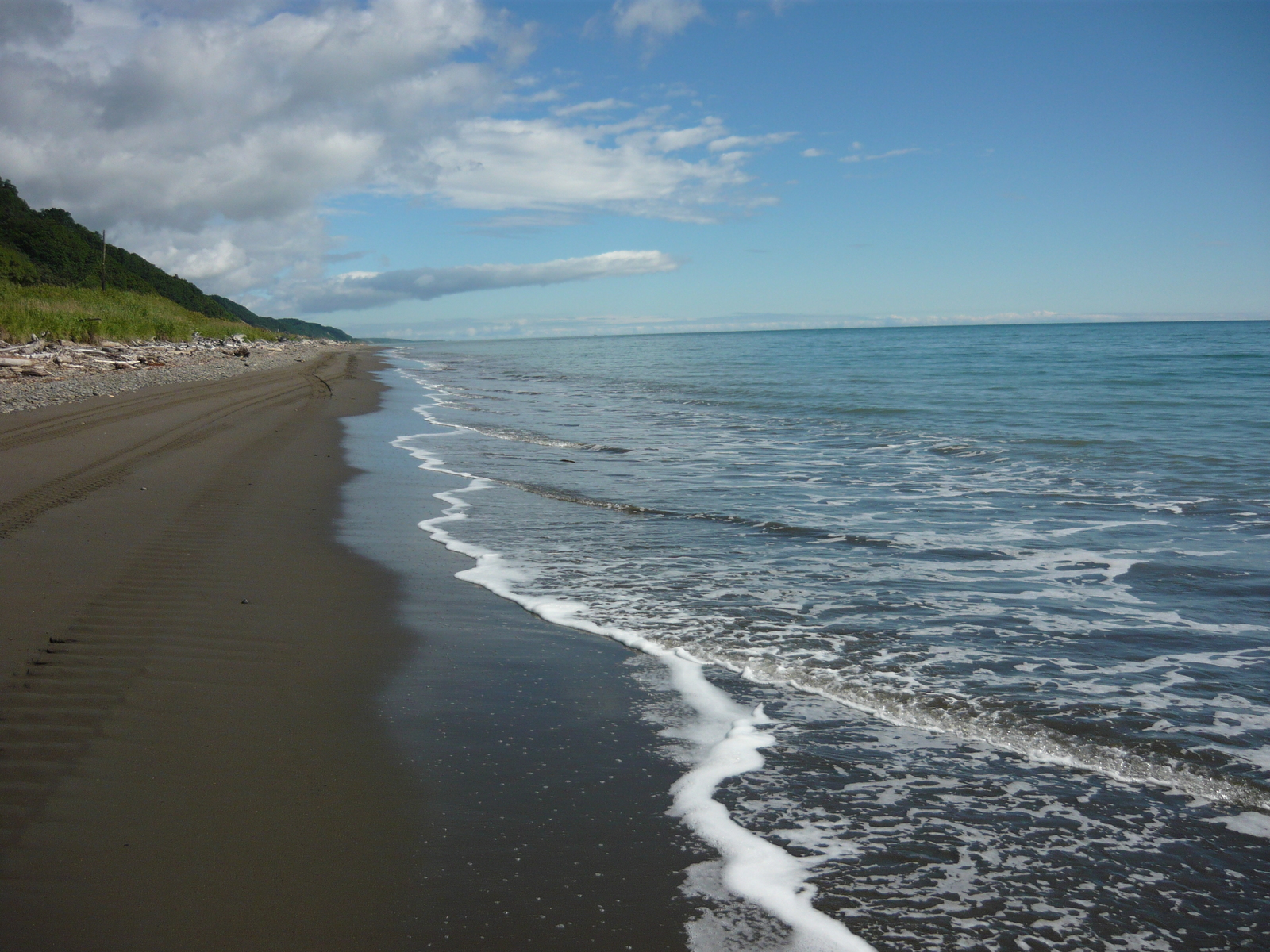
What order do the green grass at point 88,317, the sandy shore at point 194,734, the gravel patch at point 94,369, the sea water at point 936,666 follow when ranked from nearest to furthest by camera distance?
1. the sandy shore at point 194,734
2. the sea water at point 936,666
3. the gravel patch at point 94,369
4. the green grass at point 88,317

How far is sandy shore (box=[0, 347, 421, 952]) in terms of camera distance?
6.98 ft

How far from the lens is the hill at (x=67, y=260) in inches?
2071

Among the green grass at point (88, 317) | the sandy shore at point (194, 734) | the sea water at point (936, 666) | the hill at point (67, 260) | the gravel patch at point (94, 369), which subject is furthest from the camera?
the hill at point (67, 260)

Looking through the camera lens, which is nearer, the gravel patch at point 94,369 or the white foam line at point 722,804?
the white foam line at point 722,804

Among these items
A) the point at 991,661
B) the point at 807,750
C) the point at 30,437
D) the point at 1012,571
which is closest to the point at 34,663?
the point at 807,750

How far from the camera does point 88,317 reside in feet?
93.2

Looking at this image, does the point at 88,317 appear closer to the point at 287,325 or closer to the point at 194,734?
the point at 194,734

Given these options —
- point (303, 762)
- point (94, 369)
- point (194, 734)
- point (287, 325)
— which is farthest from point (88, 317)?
point (287, 325)

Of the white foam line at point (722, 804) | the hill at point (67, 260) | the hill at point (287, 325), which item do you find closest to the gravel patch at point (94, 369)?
the white foam line at point (722, 804)

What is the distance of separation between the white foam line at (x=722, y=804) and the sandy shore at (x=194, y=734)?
3.17ft

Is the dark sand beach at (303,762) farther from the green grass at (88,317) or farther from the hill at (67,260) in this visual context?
the hill at (67,260)

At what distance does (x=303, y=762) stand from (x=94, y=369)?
899 inches

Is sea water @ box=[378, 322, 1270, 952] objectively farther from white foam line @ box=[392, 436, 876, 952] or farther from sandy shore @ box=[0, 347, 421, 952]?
sandy shore @ box=[0, 347, 421, 952]

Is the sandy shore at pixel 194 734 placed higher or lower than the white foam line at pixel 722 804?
higher
